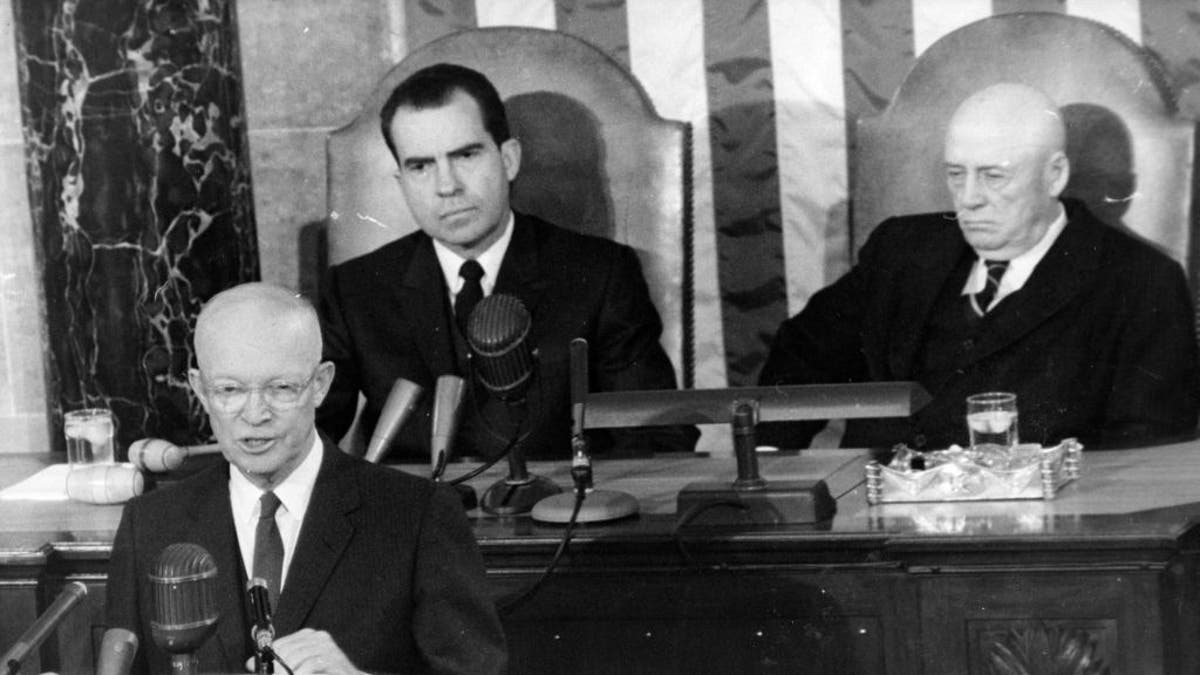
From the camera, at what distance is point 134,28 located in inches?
212

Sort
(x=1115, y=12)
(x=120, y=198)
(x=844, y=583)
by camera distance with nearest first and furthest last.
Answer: (x=844, y=583)
(x=120, y=198)
(x=1115, y=12)

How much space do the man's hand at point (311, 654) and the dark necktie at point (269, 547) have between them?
0.34 m

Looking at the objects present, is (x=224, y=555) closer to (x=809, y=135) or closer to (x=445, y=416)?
(x=445, y=416)

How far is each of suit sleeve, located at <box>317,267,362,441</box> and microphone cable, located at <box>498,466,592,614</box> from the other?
4.63ft

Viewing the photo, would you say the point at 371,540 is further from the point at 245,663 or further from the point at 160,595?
the point at 160,595

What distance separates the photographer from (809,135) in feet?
19.0

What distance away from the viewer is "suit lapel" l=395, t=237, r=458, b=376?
5.21m

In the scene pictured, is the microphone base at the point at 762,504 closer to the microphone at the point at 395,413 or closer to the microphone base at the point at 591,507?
the microphone base at the point at 591,507

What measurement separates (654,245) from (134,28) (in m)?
1.44

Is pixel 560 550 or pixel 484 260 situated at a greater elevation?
pixel 484 260

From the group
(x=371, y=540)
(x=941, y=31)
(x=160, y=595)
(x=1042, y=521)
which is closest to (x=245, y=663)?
(x=371, y=540)

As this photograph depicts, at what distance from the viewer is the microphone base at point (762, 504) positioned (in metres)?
3.79

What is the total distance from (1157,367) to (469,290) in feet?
5.45

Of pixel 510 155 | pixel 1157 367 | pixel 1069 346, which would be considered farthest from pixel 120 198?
pixel 1157 367
